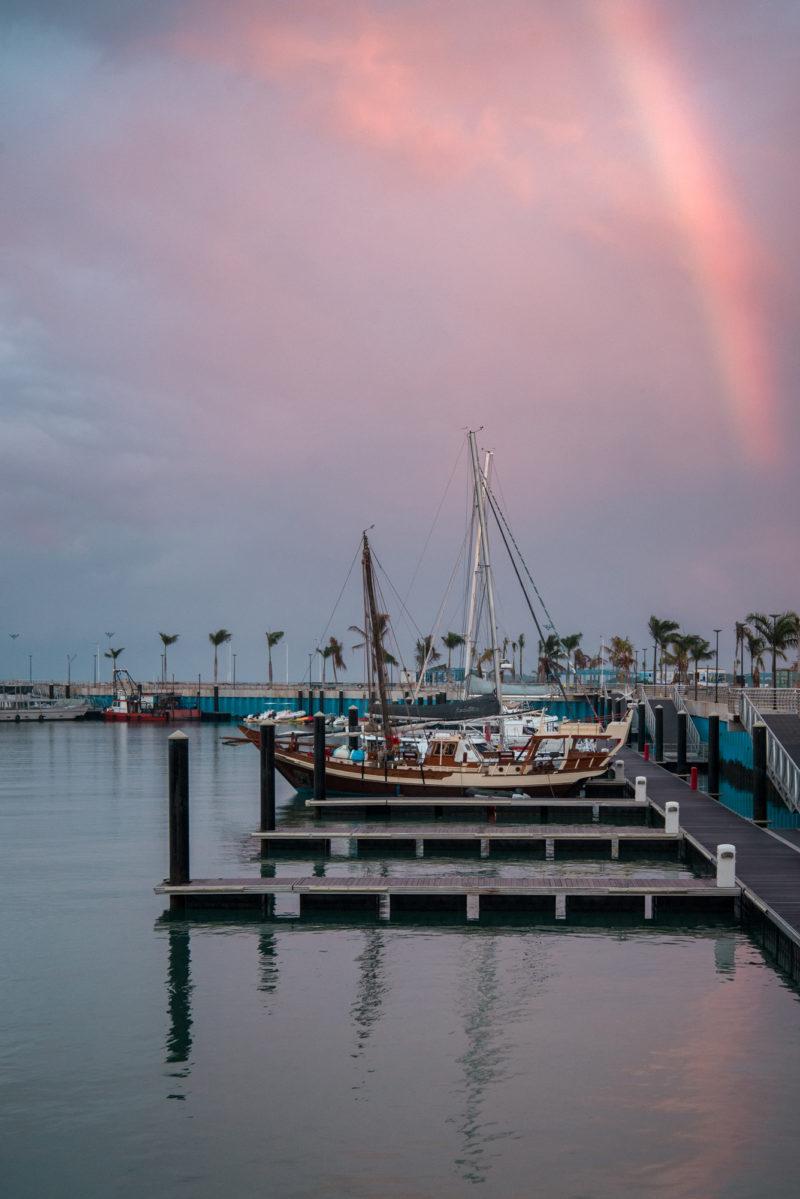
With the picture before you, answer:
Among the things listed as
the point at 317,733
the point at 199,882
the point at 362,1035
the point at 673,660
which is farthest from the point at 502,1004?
the point at 673,660

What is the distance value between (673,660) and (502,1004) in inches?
6246

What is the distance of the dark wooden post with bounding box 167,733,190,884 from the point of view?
103 feet

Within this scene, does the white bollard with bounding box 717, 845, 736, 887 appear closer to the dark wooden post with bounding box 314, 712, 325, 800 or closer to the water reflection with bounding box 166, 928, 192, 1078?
the water reflection with bounding box 166, 928, 192, 1078

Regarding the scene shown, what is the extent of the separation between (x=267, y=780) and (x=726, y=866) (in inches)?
696

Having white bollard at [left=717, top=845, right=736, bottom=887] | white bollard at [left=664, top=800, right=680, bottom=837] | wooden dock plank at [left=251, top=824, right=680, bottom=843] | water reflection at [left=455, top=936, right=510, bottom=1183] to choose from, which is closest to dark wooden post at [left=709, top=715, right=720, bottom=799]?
wooden dock plank at [left=251, top=824, right=680, bottom=843]

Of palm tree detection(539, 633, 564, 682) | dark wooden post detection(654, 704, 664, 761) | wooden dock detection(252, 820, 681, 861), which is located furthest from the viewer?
palm tree detection(539, 633, 564, 682)

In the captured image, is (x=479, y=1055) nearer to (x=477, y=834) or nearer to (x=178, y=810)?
(x=178, y=810)

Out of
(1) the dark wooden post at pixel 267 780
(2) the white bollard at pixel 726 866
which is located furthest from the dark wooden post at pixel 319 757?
(2) the white bollard at pixel 726 866

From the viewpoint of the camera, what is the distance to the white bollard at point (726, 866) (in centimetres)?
2969

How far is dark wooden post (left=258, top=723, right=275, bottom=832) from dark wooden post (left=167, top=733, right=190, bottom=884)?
384 inches

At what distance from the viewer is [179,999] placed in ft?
79.8

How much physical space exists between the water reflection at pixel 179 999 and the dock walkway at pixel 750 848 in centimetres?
1154

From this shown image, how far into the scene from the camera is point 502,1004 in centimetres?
2373

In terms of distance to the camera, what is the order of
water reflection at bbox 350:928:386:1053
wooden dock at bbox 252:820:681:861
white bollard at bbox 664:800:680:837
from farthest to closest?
wooden dock at bbox 252:820:681:861 < white bollard at bbox 664:800:680:837 < water reflection at bbox 350:928:386:1053
